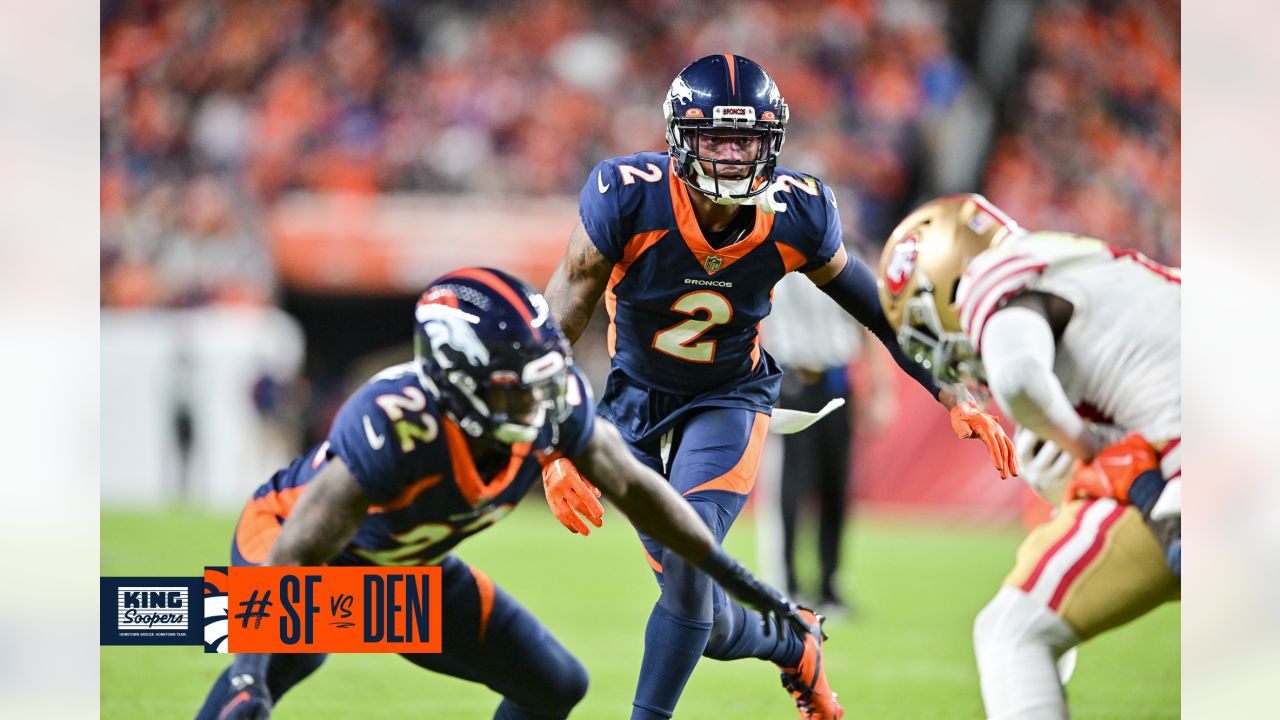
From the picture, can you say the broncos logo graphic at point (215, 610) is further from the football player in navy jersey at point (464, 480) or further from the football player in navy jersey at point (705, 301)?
the football player in navy jersey at point (705, 301)

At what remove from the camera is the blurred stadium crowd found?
15.8 feet

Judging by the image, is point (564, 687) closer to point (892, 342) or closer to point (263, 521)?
point (263, 521)

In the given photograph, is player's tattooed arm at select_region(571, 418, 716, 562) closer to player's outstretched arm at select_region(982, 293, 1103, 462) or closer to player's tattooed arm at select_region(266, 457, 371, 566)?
player's tattooed arm at select_region(266, 457, 371, 566)

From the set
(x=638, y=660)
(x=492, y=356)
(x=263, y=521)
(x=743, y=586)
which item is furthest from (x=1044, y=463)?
(x=638, y=660)

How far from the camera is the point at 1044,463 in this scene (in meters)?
2.81

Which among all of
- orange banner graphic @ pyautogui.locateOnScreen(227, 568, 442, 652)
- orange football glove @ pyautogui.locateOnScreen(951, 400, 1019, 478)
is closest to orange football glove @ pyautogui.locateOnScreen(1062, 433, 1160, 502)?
orange football glove @ pyautogui.locateOnScreen(951, 400, 1019, 478)

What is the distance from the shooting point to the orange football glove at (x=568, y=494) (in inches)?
116

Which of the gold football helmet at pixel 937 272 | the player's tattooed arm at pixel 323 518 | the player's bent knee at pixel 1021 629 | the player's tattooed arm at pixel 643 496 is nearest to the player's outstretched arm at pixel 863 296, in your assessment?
the gold football helmet at pixel 937 272

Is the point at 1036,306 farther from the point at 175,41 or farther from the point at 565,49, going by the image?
the point at 565,49

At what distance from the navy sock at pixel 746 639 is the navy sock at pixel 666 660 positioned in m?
0.17

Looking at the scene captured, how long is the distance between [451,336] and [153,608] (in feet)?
5.36

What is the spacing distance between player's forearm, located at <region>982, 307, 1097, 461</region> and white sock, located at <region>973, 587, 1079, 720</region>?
323mm
